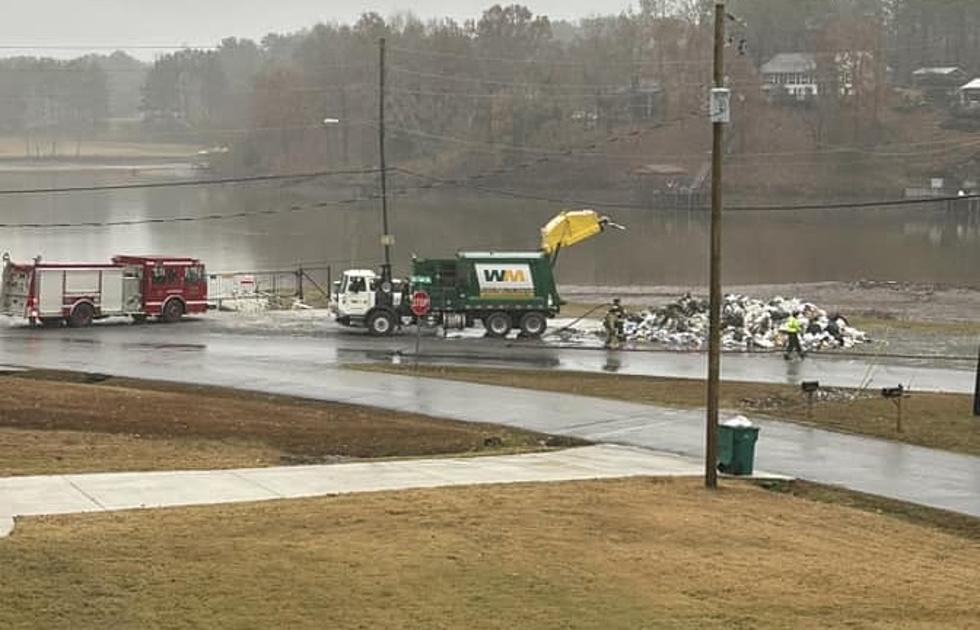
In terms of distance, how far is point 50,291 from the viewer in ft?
158

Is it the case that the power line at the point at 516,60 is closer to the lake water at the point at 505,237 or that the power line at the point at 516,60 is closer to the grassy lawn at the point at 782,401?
the lake water at the point at 505,237

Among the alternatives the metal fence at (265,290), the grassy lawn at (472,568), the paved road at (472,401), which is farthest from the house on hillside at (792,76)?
the grassy lawn at (472,568)

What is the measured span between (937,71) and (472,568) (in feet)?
597

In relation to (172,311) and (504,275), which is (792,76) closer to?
(504,275)

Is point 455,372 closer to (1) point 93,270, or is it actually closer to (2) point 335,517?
(1) point 93,270

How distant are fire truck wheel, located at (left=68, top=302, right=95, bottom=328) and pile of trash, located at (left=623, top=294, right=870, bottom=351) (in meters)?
19.2

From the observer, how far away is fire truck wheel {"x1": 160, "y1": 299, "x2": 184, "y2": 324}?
51.2 metres

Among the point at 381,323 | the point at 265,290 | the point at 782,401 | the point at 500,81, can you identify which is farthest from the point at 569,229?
the point at 500,81

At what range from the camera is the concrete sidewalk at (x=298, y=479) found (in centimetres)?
1703

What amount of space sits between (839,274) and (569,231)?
115 feet

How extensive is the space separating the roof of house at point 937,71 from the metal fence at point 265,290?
126 meters

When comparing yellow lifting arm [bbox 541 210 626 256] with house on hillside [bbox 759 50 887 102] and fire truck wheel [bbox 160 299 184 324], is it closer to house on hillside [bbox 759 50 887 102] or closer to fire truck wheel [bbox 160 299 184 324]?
fire truck wheel [bbox 160 299 184 324]

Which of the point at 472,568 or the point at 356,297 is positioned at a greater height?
the point at 356,297

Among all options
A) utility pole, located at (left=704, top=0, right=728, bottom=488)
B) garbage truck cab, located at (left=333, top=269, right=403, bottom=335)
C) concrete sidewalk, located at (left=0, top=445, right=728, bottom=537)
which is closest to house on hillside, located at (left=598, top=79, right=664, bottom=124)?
garbage truck cab, located at (left=333, top=269, right=403, bottom=335)
